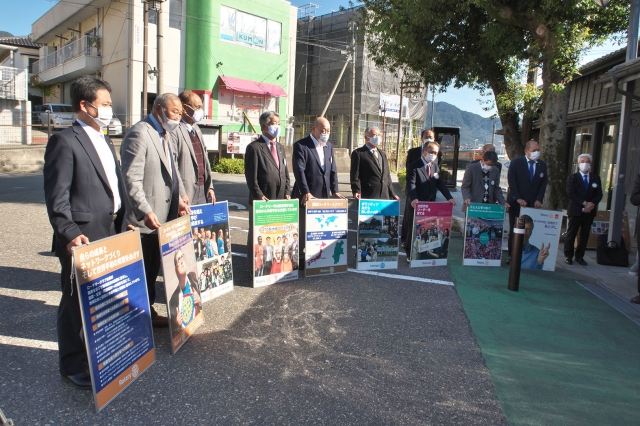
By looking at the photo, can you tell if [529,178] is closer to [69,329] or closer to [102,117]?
[102,117]

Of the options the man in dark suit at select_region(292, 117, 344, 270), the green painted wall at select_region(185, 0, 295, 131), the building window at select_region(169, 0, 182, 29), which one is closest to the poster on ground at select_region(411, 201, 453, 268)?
the man in dark suit at select_region(292, 117, 344, 270)

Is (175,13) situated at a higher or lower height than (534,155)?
higher

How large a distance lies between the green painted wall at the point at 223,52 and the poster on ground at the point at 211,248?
77.2 ft

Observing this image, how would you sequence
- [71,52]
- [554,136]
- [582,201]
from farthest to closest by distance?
[71,52]
[554,136]
[582,201]

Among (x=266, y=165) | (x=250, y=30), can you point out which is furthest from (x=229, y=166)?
(x=266, y=165)

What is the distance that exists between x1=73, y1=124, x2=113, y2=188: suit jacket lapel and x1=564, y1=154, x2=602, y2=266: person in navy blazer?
7099mm

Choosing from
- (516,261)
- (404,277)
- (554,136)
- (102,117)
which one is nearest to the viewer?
(102,117)

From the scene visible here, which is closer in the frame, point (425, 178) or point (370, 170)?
point (370, 170)

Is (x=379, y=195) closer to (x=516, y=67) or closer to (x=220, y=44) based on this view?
(x=516, y=67)

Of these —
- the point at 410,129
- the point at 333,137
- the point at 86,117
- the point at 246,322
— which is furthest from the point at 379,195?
the point at 410,129

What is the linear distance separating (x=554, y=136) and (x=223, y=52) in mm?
22182

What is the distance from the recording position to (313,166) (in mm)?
6344

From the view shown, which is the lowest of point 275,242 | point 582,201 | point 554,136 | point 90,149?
point 275,242

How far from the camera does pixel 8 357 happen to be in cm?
358
